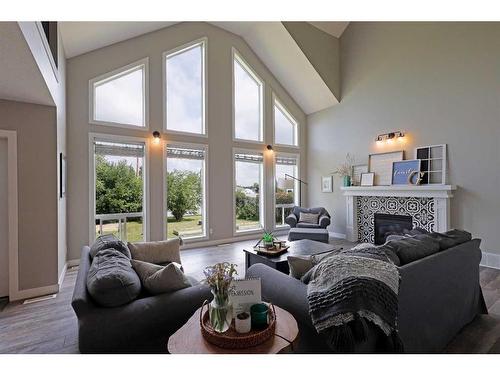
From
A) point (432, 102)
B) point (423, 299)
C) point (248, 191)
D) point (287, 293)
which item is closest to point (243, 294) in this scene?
point (287, 293)

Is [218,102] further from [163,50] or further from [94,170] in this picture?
[94,170]

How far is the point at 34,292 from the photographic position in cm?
299

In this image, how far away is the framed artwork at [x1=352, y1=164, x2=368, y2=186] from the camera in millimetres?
5754

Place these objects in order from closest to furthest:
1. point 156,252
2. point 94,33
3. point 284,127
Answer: point 156,252
point 94,33
point 284,127

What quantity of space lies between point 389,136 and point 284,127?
262cm

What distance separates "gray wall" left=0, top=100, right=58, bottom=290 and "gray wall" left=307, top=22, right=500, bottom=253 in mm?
5608

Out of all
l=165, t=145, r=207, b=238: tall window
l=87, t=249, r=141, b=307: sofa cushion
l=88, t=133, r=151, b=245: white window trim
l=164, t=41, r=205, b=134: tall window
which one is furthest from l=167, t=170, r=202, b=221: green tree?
l=87, t=249, r=141, b=307: sofa cushion

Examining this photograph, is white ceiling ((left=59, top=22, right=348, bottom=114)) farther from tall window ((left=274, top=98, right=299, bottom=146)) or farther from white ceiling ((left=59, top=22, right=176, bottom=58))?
tall window ((left=274, top=98, right=299, bottom=146))

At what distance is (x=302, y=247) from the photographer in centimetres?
358

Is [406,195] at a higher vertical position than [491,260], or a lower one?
higher

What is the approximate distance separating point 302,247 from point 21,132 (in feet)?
12.2

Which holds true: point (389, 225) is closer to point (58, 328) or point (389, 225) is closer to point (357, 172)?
point (357, 172)

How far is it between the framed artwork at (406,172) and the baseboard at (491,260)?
1.49m
